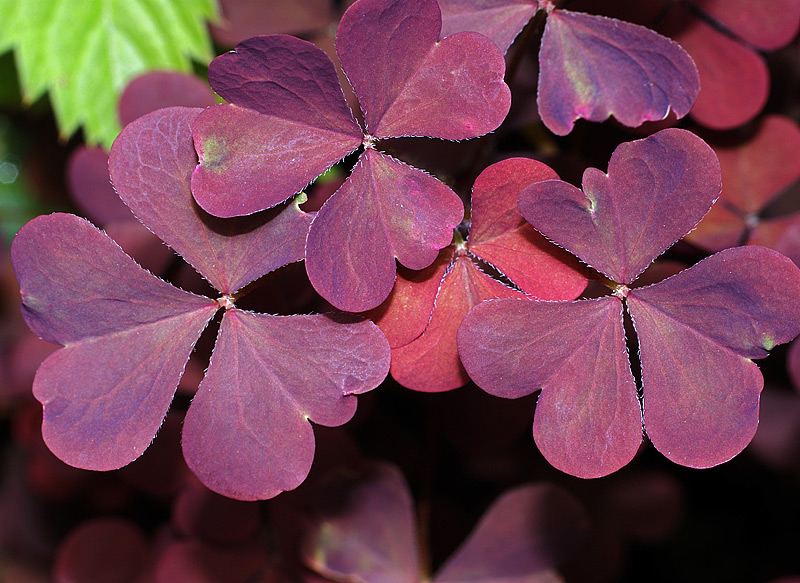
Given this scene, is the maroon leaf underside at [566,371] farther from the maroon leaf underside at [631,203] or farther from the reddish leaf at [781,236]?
the reddish leaf at [781,236]

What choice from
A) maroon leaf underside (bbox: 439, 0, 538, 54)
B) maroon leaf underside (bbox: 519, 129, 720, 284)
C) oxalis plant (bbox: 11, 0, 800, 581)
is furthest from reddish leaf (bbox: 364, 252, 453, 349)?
maroon leaf underside (bbox: 439, 0, 538, 54)

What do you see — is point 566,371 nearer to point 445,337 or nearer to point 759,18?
point 445,337

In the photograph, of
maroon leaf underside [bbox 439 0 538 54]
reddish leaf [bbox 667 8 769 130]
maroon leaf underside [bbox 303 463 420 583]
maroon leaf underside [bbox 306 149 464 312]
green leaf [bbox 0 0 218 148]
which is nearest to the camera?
maroon leaf underside [bbox 306 149 464 312]

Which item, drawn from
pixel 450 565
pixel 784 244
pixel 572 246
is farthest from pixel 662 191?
pixel 450 565

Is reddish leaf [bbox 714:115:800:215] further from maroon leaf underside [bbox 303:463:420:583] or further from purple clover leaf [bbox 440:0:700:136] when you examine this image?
maroon leaf underside [bbox 303:463:420:583]

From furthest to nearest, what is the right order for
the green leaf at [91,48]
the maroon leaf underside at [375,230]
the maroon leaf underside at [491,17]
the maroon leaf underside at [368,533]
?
the green leaf at [91,48] → the maroon leaf underside at [368,533] → the maroon leaf underside at [491,17] → the maroon leaf underside at [375,230]

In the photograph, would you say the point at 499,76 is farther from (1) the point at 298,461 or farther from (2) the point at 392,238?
(1) the point at 298,461

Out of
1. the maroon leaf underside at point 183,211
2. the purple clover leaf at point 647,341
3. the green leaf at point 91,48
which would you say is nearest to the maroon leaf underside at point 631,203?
the purple clover leaf at point 647,341
